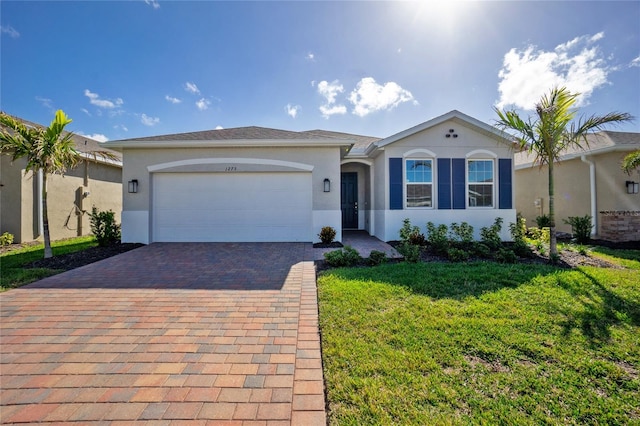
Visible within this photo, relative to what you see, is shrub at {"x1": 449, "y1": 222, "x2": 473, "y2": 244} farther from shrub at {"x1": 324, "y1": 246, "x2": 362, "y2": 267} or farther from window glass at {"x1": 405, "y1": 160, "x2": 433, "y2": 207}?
shrub at {"x1": 324, "y1": 246, "x2": 362, "y2": 267}

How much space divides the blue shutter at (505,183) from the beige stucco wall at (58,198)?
16.2 m

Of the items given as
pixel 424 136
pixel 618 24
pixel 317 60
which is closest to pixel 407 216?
pixel 424 136

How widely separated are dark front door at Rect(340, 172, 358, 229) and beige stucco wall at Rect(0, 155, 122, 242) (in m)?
11.2

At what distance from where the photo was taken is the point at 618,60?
30.1 feet

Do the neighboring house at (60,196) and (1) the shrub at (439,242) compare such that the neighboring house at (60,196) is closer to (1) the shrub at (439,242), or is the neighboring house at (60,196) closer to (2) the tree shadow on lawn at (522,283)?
(2) the tree shadow on lawn at (522,283)

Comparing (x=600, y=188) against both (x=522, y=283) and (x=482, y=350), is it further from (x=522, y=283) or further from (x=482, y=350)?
(x=482, y=350)

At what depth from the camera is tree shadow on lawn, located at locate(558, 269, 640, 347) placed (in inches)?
125

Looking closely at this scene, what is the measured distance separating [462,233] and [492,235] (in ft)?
2.78

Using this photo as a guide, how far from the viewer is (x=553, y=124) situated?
255 inches

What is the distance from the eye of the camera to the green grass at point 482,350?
6.68ft

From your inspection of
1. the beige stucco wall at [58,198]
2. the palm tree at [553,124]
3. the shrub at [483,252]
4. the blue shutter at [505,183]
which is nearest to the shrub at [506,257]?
the shrub at [483,252]

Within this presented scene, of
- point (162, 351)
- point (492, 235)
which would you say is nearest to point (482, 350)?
point (162, 351)

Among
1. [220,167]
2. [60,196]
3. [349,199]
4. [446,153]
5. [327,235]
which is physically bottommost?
[327,235]

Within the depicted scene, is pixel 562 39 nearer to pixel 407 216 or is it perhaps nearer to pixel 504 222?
pixel 504 222
